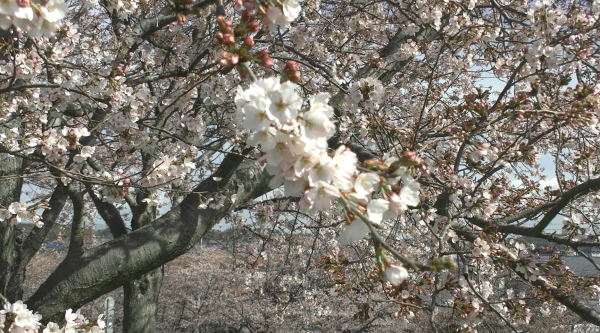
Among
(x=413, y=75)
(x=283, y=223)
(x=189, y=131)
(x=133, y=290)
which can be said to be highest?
(x=413, y=75)

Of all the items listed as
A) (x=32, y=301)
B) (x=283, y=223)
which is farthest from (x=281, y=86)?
(x=283, y=223)

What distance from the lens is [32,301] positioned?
259 centimetres

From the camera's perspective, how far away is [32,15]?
1016mm

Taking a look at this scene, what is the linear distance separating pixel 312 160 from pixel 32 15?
799 millimetres

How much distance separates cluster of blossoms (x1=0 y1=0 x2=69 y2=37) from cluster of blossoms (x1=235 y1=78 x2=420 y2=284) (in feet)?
1.82

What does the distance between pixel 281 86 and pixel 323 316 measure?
21.4 ft

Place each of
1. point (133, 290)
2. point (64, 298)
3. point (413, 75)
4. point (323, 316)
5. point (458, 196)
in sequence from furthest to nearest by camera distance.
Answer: point (323, 316) → point (413, 75) → point (133, 290) → point (458, 196) → point (64, 298)

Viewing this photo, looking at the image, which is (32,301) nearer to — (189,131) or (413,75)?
(189,131)

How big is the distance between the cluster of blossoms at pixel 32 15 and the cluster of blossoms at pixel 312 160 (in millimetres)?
553

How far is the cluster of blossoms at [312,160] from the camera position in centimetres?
95

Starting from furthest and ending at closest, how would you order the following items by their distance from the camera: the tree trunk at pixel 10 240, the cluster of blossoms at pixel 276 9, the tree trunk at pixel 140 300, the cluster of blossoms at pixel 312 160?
→ the tree trunk at pixel 140 300, the tree trunk at pixel 10 240, the cluster of blossoms at pixel 276 9, the cluster of blossoms at pixel 312 160

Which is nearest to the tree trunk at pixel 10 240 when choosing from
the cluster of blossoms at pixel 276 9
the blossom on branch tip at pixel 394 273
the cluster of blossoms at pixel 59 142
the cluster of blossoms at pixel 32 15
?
the cluster of blossoms at pixel 59 142

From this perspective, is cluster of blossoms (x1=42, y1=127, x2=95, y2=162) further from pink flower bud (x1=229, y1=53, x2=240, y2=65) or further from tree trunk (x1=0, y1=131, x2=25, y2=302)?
pink flower bud (x1=229, y1=53, x2=240, y2=65)

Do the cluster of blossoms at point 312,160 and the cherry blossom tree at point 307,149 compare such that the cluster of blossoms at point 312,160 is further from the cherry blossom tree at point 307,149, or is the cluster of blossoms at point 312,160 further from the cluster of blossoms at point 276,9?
the cluster of blossoms at point 276,9
